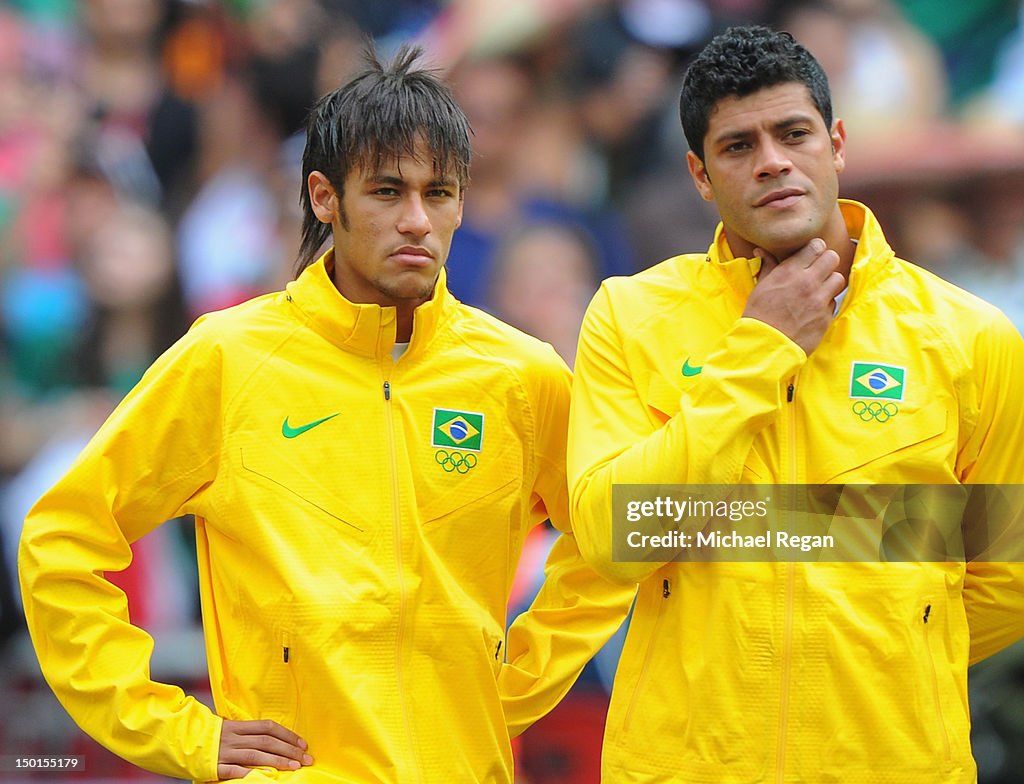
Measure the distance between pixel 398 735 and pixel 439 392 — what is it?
30.7 inches

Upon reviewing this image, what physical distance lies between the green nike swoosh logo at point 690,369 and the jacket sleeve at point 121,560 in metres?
1.06

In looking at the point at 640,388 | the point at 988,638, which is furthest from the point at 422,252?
the point at 988,638

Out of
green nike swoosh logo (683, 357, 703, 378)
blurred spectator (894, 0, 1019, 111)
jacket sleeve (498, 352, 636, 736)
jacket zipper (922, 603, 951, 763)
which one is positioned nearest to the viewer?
jacket zipper (922, 603, 951, 763)

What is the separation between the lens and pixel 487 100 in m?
6.64

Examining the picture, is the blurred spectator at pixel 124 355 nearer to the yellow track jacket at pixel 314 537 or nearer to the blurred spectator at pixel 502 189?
the blurred spectator at pixel 502 189

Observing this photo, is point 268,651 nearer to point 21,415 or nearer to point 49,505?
point 49,505

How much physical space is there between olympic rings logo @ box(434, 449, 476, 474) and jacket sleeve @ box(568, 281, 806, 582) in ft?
0.95

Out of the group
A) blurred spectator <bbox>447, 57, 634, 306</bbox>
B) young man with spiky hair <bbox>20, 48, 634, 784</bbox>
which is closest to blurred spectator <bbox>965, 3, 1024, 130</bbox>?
blurred spectator <bbox>447, 57, 634, 306</bbox>

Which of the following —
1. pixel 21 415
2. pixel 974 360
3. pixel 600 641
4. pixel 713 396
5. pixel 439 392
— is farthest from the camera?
pixel 21 415

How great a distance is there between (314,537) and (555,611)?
27.8 inches

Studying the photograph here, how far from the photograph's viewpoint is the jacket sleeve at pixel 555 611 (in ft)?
11.8

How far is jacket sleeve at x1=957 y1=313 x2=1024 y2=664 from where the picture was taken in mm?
3205

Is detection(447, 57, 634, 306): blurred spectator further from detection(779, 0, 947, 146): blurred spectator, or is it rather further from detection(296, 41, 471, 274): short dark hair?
detection(296, 41, 471, 274): short dark hair

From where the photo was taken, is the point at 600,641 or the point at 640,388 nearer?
the point at 640,388
